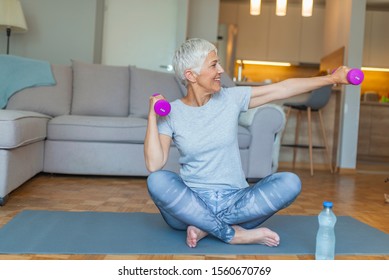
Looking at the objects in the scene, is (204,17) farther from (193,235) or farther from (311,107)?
(193,235)

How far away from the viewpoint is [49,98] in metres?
3.82

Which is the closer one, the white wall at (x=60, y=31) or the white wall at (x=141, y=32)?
the white wall at (x=60, y=31)

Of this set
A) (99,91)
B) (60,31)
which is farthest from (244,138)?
(60,31)

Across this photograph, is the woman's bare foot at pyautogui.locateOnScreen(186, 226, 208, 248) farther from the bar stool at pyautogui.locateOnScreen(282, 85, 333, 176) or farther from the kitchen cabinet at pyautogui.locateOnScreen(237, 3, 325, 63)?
the kitchen cabinet at pyautogui.locateOnScreen(237, 3, 325, 63)

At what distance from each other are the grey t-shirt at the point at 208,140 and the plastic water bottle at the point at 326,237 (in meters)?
0.35

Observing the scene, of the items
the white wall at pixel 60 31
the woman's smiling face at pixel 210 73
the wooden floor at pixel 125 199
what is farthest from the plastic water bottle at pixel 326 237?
the white wall at pixel 60 31

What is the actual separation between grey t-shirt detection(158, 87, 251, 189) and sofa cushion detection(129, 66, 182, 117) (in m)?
2.24

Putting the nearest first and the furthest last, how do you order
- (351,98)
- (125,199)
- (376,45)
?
(125,199) < (351,98) < (376,45)

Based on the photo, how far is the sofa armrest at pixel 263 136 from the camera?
11.5 feet

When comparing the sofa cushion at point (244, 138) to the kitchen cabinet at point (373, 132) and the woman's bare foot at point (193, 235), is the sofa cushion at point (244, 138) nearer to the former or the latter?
the woman's bare foot at point (193, 235)

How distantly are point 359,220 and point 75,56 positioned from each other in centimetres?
412

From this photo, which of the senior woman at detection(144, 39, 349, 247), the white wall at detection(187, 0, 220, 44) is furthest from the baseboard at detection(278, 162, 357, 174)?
the senior woman at detection(144, 39, 349, 247)

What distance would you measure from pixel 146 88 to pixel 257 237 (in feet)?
8.49

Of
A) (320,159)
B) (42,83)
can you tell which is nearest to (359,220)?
(42,83)
